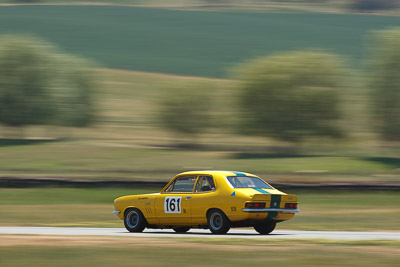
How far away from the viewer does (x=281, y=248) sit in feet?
38.4

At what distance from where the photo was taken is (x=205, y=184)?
1486 centimetres

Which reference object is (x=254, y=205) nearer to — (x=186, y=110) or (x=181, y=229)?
(x=181, y=229)

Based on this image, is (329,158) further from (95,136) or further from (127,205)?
(127,205)

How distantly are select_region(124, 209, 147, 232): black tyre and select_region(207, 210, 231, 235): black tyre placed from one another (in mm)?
1739

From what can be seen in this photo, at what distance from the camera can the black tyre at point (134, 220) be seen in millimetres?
15680

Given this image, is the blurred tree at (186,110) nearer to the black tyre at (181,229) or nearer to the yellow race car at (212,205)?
the black tyre at (181,229)

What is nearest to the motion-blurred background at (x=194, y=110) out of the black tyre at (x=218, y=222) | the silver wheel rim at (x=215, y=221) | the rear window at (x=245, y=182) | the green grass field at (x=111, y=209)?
the green grass field at (x=111, y=209)

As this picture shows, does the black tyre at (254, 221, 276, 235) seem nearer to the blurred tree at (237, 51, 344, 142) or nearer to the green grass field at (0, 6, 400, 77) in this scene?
the blurred tree at (237, 51, 344, 142)

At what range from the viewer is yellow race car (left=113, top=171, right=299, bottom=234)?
46.2 feet

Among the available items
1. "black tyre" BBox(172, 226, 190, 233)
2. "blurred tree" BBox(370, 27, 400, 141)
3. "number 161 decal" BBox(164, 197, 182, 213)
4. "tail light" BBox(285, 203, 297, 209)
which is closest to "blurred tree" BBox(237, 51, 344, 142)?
"blurred tree" BBox(370, 27, 400, 141)

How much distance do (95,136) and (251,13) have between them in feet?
151

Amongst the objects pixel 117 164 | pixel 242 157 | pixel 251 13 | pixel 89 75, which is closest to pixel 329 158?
pixel 242 157

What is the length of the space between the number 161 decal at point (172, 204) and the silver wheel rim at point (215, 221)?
0.78 meters

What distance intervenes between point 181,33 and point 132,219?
71.2 metres
